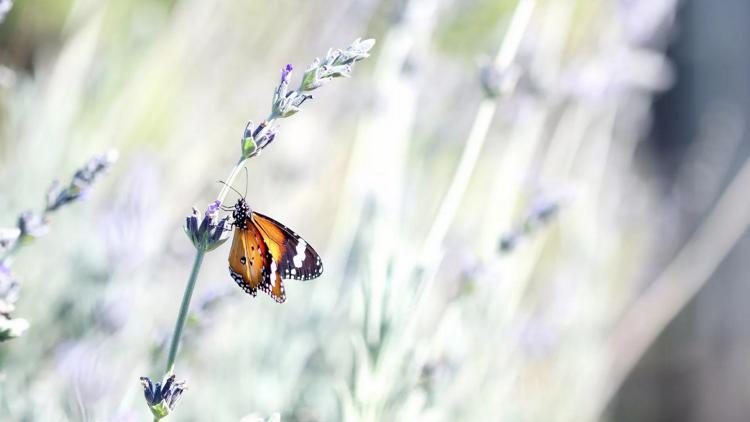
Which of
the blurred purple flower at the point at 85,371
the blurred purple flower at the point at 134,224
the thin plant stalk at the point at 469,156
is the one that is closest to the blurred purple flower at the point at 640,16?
the thin plant stalk at the point at 469,156

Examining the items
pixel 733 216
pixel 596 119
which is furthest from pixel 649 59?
pixel 733 216

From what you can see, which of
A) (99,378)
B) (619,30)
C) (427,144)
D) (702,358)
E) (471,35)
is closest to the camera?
(99,378)

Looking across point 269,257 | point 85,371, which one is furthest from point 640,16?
point 85,371

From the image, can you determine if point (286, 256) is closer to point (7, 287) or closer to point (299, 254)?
point (299, 254)

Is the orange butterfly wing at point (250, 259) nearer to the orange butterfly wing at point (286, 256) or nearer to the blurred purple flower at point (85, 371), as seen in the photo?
the orange butterfly wing at point (286, 256)

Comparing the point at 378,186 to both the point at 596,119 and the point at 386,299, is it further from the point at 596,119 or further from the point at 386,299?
the point at 596,119

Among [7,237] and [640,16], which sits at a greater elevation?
[640,16]

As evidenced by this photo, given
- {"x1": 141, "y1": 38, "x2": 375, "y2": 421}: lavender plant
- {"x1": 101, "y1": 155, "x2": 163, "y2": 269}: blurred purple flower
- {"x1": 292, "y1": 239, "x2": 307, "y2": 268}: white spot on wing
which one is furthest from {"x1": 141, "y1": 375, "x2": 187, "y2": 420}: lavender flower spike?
{"x1": 101, "y1": 155, "x2": 163, "y2": 269}: blurred purple flower
